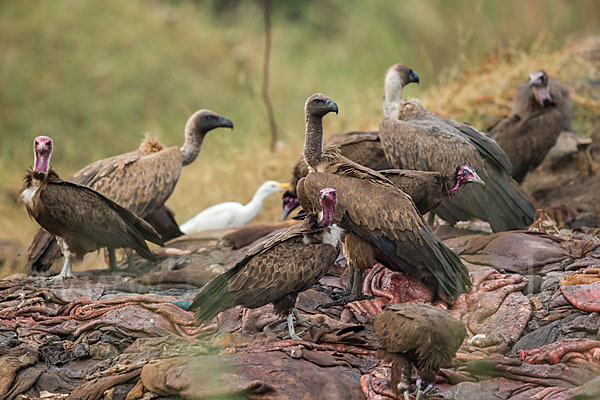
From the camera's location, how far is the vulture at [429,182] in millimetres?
5965

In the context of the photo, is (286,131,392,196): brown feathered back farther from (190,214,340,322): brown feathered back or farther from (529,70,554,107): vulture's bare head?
(190,214,340,322): brown feathered back

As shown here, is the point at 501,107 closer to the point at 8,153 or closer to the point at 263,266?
the point at 263,266

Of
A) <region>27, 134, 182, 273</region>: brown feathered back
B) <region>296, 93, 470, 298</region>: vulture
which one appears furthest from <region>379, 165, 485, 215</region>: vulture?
<region>27, 134, 182, 273</region>: brown feathered back

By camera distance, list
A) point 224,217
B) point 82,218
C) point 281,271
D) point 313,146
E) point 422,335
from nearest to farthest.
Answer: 1. point 422,335
2. point 281,271
3. point 313,146
4. point 82,218
5. point 224,217

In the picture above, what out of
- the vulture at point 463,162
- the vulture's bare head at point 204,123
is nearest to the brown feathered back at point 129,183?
the vulture's bare head at point 204,123

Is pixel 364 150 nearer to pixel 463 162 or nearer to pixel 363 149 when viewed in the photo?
pixel 363 149

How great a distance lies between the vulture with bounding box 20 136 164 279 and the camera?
650 cm

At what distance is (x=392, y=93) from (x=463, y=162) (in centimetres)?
150

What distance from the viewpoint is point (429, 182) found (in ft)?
19.6

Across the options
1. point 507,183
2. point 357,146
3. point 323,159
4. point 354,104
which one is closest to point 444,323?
point 323,159

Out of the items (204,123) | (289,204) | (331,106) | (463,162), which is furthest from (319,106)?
(289,204)

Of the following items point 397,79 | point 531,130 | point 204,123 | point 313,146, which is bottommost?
point 531,130

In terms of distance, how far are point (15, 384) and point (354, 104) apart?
26.0ft

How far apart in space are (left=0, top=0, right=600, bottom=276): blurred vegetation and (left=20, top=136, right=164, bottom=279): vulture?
13.9 feet
